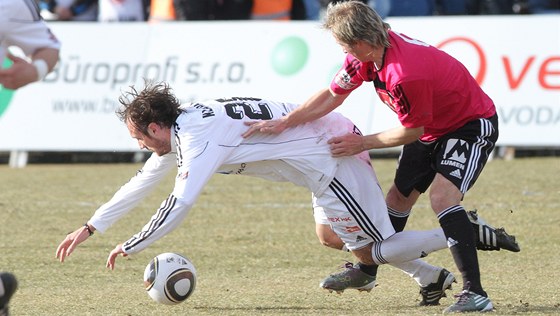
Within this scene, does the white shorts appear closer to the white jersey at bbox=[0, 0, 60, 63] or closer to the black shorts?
the black shorts

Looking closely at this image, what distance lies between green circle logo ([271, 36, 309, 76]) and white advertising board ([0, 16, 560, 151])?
1cm

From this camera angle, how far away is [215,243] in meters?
9.81

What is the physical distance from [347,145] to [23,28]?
2.04 m

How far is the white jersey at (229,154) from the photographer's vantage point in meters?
6.76

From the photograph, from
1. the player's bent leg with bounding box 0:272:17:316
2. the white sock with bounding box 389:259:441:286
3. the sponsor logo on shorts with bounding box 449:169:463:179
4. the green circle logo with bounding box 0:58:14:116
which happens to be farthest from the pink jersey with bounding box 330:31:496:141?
the green circle logo with bounding box 0:58:14:116

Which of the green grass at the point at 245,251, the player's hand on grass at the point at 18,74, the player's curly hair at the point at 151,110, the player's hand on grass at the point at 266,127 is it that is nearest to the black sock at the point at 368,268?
the green grass at the point at 245,251

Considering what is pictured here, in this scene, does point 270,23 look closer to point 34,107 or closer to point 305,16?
point 305,16

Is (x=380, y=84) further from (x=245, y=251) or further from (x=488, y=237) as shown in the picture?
(x=245, y=251)

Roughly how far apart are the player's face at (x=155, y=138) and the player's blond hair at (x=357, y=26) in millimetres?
1104

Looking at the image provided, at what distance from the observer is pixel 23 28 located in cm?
616

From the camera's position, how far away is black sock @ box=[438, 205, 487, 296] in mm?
6832

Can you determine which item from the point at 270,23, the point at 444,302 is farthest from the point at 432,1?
the point at 444,302

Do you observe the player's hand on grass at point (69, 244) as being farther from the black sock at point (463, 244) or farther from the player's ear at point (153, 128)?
the black sock at point (463, 244)

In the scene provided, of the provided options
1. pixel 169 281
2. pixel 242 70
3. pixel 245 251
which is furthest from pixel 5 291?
pixel 242 70
